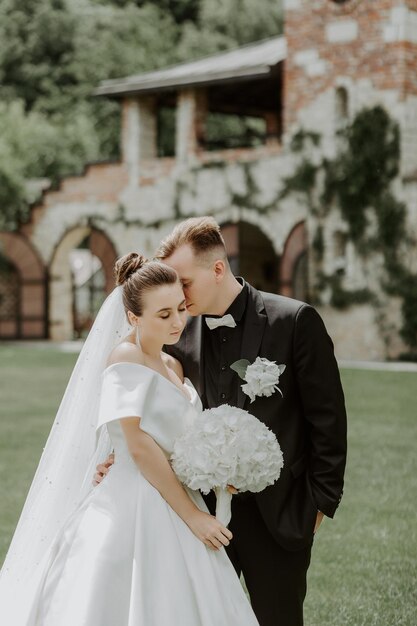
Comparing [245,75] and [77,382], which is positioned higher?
[245,75]

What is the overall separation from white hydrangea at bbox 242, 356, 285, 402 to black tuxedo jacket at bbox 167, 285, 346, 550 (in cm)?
11

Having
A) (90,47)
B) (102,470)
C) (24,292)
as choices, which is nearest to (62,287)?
(24,292)

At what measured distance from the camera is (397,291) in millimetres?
20391

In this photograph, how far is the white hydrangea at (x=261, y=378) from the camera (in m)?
3.56

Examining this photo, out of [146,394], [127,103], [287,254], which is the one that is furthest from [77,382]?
[127,103]

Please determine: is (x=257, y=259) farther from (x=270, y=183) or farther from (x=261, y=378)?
(x=261, y=378)

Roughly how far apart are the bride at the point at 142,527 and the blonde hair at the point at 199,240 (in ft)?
0.41

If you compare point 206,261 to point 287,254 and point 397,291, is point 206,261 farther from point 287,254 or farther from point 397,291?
point 287,254

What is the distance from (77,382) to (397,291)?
16.9 meters

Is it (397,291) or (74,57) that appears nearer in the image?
(397,291)

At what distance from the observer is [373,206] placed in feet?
67.9

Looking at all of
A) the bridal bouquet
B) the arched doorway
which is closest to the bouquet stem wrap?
the bridal bouquet

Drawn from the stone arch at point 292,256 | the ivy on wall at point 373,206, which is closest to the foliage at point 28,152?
the stone arch at point 292,256

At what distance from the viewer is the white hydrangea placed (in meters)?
3.56
